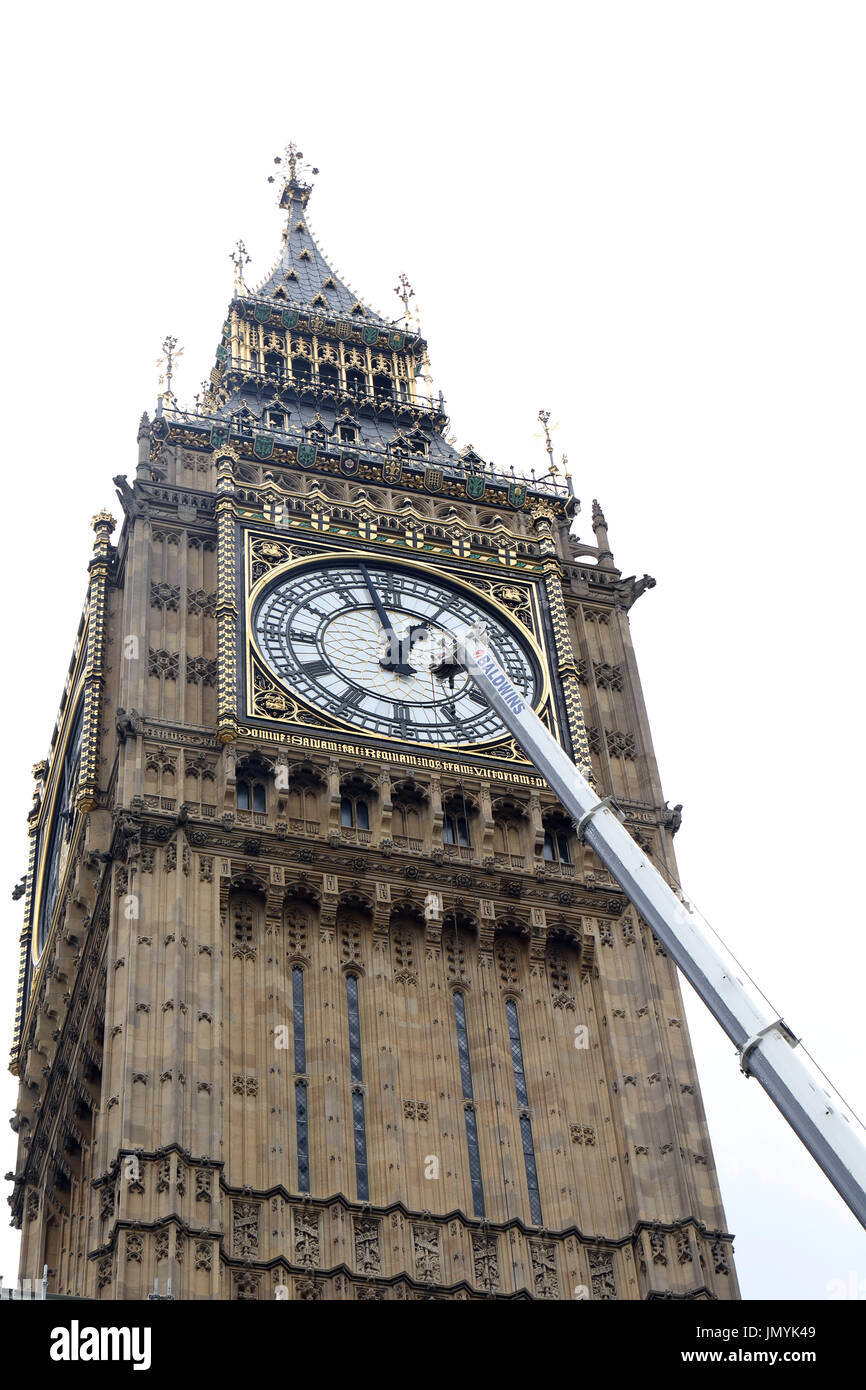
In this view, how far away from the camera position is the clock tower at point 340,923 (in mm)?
42031

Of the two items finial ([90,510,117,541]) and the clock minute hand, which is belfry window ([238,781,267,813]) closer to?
the clock minute hand

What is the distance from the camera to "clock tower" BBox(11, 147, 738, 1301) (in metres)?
42.0

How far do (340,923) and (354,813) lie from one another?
2.73 metres

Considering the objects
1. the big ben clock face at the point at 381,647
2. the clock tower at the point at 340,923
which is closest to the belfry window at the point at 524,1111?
the clock tower at the point at 340,923

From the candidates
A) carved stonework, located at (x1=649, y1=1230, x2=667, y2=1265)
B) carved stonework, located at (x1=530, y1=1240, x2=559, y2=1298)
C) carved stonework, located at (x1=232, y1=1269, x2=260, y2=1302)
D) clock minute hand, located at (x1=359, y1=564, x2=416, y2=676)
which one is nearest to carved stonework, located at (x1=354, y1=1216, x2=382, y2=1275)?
carved stonework, located at (x1=232, y1=1269, x2=260, y2=1302)

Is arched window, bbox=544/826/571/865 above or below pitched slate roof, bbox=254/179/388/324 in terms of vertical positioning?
below

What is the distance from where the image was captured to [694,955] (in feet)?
125

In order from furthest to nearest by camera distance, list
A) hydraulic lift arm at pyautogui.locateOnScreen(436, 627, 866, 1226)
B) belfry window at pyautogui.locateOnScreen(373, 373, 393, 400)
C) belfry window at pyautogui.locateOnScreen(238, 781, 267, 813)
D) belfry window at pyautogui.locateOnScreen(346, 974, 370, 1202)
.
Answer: belfry window at pyautogui.locateOnScreen(373, 373, 393, 400) < belfry window at pyautogui.locateOnScreen(238, 781, 267, 813) < belfry window at pyautogui.locateOnScreen(346, 974, 370, 1202) < hydraulic lift arm at pyautogui.locateOnScreen(436, 627, 866, 1226)

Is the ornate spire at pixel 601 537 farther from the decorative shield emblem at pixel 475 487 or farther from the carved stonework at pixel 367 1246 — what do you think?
the carved stonework at pixel 367 1246

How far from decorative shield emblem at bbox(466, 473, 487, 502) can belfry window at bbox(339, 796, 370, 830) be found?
11.5 m

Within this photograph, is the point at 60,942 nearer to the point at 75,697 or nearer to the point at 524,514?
the point at 75,697

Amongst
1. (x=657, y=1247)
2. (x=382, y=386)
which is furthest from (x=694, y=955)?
(x=382, y=386)

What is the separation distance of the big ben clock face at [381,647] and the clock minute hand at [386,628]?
0.02 m

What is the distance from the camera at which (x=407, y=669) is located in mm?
51875
